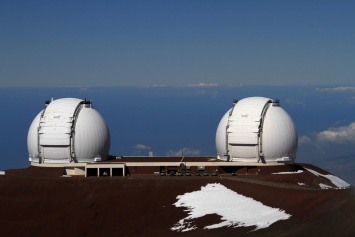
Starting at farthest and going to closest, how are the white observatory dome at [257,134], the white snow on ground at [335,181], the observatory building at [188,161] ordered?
the white snow on ground at [335,181] → the observatory building at [188,161] → the white observatory dome at [257,134]

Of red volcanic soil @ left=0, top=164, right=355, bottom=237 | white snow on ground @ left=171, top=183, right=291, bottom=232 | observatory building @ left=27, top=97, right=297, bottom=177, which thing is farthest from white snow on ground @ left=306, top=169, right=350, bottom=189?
white snow on ground @ left=171, top=183, right=291, bottom=232

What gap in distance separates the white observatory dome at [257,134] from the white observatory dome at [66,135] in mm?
16438

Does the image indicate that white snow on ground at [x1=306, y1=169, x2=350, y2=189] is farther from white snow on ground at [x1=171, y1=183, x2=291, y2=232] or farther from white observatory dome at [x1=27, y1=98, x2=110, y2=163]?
white observatory dome at [x1=27, y1=98, x2=110, y2=163]

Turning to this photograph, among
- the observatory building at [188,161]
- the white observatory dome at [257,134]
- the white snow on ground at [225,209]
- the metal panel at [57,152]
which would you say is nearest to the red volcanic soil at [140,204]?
the white snow on ground at [225,209]

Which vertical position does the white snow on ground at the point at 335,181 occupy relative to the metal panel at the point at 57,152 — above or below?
below

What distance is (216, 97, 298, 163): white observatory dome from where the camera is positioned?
8425 cm

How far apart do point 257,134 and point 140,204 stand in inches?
724

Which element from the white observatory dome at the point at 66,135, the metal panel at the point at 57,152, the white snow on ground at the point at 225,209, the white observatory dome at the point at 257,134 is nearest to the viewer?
the white snow on ground at the point at 225,209

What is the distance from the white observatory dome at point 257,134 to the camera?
84.2 metres

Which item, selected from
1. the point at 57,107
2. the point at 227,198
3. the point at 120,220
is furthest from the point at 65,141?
the point at 227,198

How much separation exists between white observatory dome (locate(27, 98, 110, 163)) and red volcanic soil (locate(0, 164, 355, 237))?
314 centimetres

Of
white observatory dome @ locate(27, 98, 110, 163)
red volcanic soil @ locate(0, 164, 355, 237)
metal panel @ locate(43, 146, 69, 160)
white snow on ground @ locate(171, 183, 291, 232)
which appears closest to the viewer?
red volcanic soil @ locate(0, 164, 355, 237)

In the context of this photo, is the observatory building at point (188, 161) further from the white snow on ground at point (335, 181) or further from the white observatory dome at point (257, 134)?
the white snow on ground at point (335, 181)

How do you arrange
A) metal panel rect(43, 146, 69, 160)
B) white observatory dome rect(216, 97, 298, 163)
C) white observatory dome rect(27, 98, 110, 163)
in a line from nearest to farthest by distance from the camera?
white observatory dome rect(216, 97, 298, 163), white observatory dome rect(27, 98, 110, 163), metal panel rect(43, 146, 69, 160)
